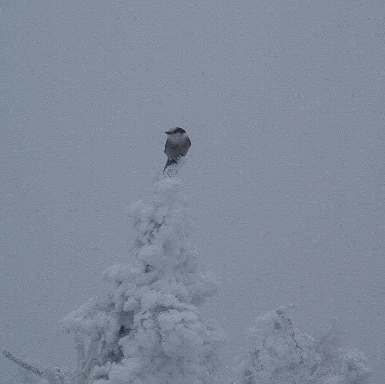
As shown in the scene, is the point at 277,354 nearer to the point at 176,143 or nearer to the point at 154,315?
the point at 154,315

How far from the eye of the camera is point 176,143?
520cm

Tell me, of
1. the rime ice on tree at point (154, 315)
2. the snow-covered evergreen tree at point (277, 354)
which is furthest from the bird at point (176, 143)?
the snow-covered evergreen tree at point (277, 354)

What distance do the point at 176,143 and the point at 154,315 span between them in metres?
1.64

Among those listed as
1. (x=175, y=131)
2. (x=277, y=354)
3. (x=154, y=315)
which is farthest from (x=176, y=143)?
(x=277, y=354)

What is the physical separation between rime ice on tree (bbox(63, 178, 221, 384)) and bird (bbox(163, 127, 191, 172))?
0.85 ft

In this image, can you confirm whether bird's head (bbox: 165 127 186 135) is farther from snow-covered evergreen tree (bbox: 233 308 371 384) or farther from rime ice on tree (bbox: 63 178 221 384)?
snow-covered evergreen tree (bbox: 233 308 371 384)

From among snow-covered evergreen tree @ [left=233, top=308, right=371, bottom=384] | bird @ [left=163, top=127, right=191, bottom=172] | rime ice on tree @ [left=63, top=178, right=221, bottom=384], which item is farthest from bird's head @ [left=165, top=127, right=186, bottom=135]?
snow-covered evergreen tree @ [left=233, top=308, right=371, bottom=384]

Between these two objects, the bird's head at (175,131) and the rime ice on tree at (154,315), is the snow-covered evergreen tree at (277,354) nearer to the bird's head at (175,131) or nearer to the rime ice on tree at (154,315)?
the rime ice on tree at (154,315)

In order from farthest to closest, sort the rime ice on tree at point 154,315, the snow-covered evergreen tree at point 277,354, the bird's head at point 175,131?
the snow-covered evergreen tree at point 277,354 < the bird's head at point 175,131 < the rime ice on tree at point 154,315

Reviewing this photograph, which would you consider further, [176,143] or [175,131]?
[176,143]

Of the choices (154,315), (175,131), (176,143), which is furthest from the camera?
(176,143)

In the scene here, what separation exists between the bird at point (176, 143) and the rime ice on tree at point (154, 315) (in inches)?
10.2

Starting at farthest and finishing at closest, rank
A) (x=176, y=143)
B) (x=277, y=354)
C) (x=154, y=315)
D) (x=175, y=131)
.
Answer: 1. (x=277, y=354)
2. (x=176, y=143)
3. (x=175, y=131)
4. (x=154, y=315)

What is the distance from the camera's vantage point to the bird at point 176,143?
508cm
